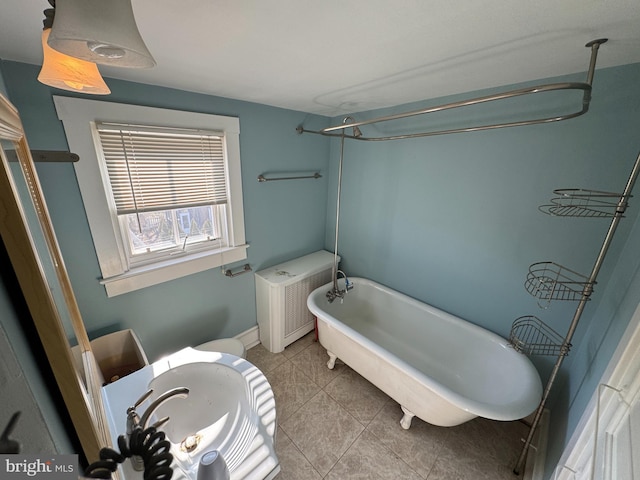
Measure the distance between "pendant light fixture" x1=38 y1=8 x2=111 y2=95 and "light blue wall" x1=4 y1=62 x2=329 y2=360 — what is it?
2.77ft

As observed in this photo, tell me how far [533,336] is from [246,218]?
227 cm

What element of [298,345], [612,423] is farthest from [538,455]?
[298,345]

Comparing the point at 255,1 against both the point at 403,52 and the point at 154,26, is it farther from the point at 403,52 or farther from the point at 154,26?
the point at 403,52

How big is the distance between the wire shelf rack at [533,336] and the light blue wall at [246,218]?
6.01ft

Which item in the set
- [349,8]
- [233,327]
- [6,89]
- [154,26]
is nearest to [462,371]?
[233,327]

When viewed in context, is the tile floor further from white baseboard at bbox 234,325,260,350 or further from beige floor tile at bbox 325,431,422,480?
white baseboard at bbox 234,325,260,350

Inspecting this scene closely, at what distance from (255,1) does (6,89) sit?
1.22 metres

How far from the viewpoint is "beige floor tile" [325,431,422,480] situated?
142 centimetres

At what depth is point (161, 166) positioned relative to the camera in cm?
155

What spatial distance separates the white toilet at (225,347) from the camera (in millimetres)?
1892

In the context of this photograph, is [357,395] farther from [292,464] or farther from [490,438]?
[490,438]

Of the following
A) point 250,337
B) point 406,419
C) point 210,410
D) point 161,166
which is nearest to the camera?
point 210,410

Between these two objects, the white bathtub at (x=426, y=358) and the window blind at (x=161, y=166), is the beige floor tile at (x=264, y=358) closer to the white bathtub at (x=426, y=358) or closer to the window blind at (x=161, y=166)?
the white bathtub at (x=426, y=358)

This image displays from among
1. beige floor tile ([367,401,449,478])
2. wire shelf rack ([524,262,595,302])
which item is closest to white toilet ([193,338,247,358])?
beige floor tile ([367,401,449,478])
